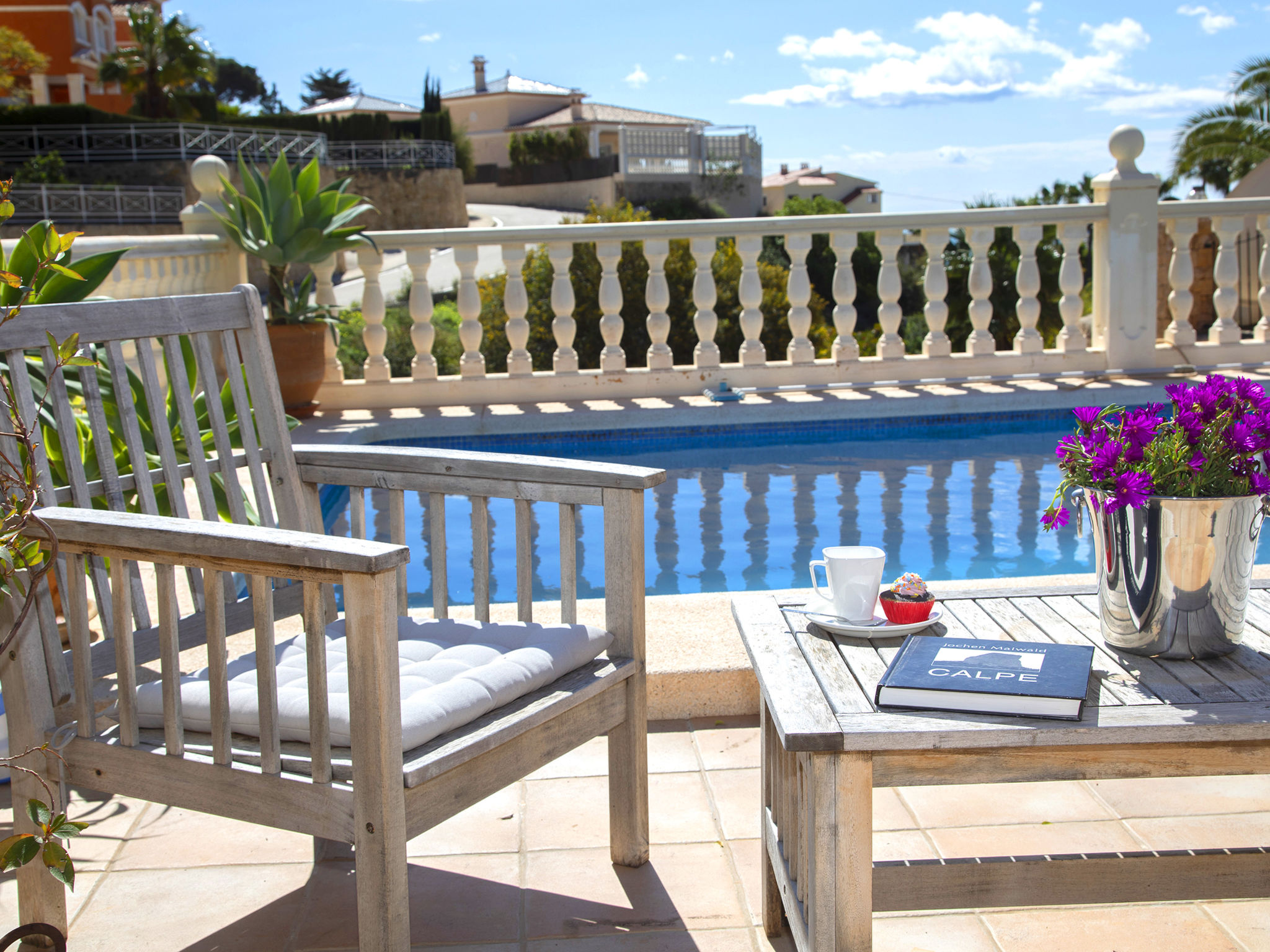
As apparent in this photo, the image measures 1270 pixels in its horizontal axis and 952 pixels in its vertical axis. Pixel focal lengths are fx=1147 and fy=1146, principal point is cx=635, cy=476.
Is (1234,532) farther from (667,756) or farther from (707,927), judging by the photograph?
(667,756)

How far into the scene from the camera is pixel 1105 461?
4.29 ft

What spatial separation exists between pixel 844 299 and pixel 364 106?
4422 cm

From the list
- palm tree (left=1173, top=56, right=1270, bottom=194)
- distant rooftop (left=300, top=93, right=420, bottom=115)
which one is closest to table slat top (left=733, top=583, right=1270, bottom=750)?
palm tree (left=1173, top=56, right=1270, bottom=194)

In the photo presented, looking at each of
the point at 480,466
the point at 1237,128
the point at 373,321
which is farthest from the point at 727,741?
the point at 1237,128

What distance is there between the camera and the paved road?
22.3 metres

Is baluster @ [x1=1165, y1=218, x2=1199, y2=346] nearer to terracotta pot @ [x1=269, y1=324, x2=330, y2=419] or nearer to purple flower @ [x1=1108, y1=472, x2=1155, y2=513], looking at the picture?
terracotta pot @ [x1=269, y1=324, x2=330, y2=419]

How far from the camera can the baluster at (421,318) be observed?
18.2 ft

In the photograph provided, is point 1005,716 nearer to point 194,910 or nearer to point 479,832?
point 479,832

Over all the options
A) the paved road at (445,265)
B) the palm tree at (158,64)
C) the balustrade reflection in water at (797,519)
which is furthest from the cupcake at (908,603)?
the palm tree at (158,64)

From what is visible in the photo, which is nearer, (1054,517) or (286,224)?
(1054,517)

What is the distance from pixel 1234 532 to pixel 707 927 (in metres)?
0.89

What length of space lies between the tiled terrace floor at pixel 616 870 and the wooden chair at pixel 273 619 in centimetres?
12

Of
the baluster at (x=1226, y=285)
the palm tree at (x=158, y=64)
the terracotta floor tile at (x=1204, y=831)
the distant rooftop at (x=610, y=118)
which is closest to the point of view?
the terracotta floor tile at (x=1204, y=831)

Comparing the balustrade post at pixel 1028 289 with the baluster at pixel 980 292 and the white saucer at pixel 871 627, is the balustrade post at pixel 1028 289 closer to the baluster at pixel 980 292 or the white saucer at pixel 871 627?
the baluster at pixel 980 292
